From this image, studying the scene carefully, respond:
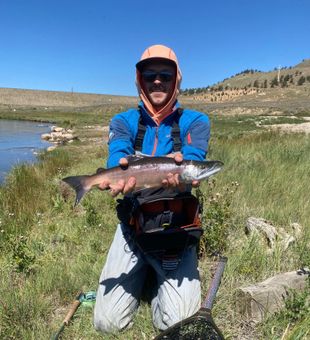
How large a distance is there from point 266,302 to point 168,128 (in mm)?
1895

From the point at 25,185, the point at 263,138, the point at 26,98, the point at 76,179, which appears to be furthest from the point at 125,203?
the point at 26,98

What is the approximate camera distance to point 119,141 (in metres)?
3.94

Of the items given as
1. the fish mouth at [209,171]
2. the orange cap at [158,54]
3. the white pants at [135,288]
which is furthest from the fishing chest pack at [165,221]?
the orange cap at [158,54]

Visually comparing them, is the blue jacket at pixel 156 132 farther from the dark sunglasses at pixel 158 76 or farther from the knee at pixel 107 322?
the knee at pixel 107 322

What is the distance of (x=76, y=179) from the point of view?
3.36m

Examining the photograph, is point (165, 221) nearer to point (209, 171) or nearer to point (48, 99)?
point (209, 171)

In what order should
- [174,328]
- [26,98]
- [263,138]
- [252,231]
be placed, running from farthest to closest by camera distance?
1. [26,98]
2. [263,138]
3. [252,231]
4. [174,328]

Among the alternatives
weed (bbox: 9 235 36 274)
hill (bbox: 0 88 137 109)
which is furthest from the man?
hill (bbox: 0 88 137 109)

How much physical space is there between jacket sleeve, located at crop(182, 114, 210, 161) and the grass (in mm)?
1102

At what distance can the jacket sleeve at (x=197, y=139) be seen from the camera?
3703mm

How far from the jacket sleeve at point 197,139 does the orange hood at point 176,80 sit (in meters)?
0.30

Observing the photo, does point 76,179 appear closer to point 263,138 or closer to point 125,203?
point 125,203

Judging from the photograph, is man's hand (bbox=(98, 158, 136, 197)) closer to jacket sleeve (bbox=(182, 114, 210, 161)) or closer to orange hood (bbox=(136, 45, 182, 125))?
jacket sleeve (bbox=(182, 114, 210, 161))

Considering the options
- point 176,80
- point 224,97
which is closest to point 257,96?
point 224,97
